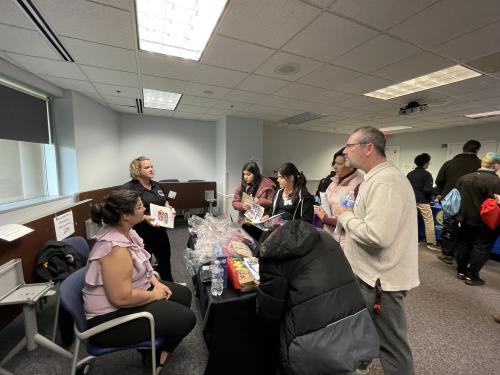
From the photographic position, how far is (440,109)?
4.40 m

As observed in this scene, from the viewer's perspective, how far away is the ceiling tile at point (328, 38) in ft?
5.71

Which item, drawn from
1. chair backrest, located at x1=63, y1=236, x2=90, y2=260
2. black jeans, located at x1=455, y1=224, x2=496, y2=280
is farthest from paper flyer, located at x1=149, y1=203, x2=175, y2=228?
black jeans, located at x1=455, y1=224, x2=496, y2=280

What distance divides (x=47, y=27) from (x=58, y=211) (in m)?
1.72

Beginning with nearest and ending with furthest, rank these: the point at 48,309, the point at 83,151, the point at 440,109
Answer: the point at 48,309 → the point at 83,151 → the point at 440,109

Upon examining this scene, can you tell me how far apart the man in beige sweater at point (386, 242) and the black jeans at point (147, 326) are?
1102 mm

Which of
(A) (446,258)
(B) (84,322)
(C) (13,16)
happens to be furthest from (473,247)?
(C) (13,16)

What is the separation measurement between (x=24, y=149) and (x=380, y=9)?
430 cm

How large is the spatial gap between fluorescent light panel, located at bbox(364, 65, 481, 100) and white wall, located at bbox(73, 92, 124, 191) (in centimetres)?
465

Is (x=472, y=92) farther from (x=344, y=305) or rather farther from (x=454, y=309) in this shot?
(x=344, y=305)

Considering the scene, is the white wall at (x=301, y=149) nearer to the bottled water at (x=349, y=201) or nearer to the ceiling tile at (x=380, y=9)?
the ceiling tile at (x=380, y=9)

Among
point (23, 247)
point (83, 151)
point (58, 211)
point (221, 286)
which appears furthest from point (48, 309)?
point (83, 151)

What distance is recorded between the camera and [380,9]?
1575 millimetres

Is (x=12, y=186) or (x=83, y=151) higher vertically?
(x=83, y=151)

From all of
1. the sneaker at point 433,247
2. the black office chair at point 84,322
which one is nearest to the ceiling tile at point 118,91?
the black office chair at point 84,322
